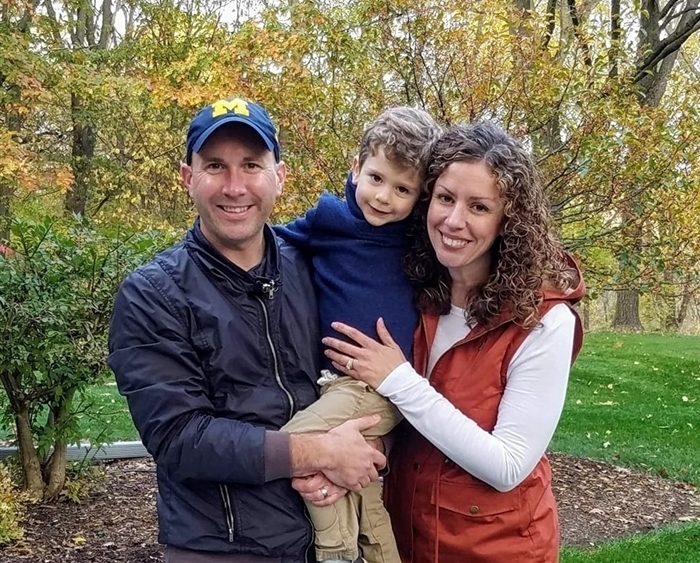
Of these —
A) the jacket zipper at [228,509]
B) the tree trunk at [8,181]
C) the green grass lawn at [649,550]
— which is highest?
the tree trunk at [8,181]

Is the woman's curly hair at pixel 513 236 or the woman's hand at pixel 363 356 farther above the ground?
the woman's curly hair at pixel 513 236

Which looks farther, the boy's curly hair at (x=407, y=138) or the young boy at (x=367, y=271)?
the boy's curly hair at (x=407, y=138)

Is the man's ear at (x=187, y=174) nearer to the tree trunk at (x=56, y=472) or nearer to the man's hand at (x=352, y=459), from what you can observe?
the man's hand at (x=352, y=459)

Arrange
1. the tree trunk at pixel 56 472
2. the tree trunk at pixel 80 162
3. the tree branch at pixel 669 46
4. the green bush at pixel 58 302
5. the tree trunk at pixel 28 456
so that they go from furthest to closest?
the tree trunk at pixel 80 162 < the tree branch at pixel 669 46 < the tree trunk at pixel 56 472 < the tree trunk at pixel 28 456 < the green bush at pixel 58 302

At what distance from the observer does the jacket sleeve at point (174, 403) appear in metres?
1.87

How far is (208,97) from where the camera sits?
643 centimetres

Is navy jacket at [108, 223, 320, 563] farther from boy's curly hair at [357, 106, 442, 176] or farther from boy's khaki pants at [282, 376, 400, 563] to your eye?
boy's curly hair at [357, 106, 442, 176]

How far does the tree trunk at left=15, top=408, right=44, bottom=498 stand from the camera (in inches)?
205

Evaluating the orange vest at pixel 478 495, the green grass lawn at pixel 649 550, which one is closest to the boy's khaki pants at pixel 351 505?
the orange vest at pixel 478 495

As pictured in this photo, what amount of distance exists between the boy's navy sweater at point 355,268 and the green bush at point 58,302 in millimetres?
2472

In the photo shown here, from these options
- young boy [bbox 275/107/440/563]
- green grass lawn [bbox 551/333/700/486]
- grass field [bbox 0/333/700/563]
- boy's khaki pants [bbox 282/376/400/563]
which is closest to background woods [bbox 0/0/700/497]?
grass field [bbox 0/333/700/563]

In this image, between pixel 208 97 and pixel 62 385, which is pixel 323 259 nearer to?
pixel 62 385

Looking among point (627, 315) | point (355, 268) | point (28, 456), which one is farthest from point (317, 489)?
point (627, 315)

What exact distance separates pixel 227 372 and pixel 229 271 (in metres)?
→ 0.27
